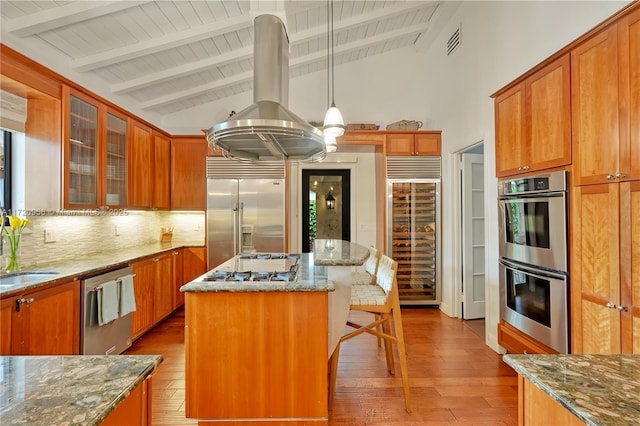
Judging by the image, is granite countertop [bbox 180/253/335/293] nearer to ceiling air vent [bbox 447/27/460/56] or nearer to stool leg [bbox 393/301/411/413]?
stool leg [bbox 393/301/411/413]

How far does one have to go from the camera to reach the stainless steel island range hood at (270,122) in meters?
1.94

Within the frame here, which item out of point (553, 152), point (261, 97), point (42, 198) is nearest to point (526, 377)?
point (553, 152)

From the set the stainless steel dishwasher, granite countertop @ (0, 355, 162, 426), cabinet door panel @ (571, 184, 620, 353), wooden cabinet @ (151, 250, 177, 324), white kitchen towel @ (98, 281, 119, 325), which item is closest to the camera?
granite countertop @ (0, 355, 162, 426)

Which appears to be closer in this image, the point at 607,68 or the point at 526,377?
the point at 526,377

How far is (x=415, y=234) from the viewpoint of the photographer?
4273 mm

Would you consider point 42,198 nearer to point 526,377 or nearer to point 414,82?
point 526,377

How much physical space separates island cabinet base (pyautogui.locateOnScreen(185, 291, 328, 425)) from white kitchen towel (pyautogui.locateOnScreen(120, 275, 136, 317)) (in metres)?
1.31

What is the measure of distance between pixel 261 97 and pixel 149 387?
2021mm

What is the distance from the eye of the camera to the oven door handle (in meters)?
2.00

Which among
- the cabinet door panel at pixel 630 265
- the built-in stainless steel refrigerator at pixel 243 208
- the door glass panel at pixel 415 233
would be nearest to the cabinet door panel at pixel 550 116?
the cabinet door panel at pixel 630 265

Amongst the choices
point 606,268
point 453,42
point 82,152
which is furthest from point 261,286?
point 453,42

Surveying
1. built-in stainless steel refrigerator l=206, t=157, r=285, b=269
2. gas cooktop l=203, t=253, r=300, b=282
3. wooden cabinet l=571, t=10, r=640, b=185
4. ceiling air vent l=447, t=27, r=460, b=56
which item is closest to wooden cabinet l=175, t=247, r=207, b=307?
built-in stainless steel refrigerator l=206, t=157, r=285, b=269

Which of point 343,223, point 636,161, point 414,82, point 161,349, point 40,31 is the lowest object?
point 161,349

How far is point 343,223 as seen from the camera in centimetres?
509
